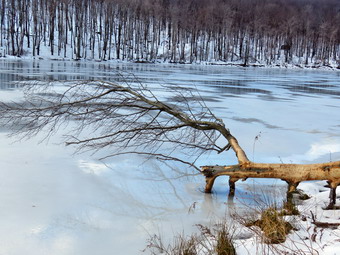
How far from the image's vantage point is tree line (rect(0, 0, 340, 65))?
53.4 meters

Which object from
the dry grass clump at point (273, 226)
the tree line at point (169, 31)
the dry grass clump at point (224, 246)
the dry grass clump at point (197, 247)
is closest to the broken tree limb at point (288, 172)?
the dry grass clump at point (273, 226)

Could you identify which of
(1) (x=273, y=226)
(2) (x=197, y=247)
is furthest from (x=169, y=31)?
(2) (x=197, y=247)

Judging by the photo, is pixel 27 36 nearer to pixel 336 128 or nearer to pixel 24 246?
pixel 336 128

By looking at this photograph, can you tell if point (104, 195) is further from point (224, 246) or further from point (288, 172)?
point (288, 172)

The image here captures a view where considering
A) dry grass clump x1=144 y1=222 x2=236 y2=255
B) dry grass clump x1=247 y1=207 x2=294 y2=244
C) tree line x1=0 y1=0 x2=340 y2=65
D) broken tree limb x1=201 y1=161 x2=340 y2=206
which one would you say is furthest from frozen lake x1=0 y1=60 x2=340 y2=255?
tree line x1=0 y1=0 x2=340 y2=65

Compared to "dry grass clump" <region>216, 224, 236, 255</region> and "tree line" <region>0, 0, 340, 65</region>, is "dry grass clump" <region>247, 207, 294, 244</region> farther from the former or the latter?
"tree line" <region>0, 0, 340, 65</region>

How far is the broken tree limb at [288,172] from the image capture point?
12.7 ft

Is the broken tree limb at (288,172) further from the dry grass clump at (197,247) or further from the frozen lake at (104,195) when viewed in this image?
the dry grass clump at (197,247)

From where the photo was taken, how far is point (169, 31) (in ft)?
219

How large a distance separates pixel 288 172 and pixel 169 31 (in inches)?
2554

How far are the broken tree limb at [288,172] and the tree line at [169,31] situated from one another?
46.1 m

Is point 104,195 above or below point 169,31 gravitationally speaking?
below

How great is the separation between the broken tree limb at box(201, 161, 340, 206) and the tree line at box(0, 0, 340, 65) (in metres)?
46.1

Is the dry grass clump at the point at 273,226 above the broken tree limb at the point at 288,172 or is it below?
below
